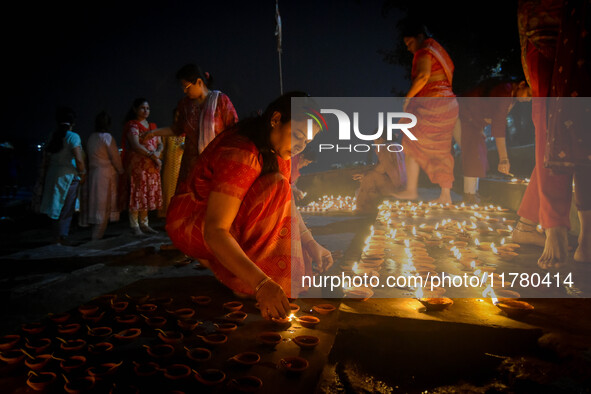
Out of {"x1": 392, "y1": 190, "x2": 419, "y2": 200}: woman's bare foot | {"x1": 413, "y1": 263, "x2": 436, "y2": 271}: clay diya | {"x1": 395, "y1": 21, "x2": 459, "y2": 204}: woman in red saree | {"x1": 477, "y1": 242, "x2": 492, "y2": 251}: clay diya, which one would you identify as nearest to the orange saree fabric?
{"x1": 395, "y1": 21, "x2": 459, "y2": 204}: woman in red saree

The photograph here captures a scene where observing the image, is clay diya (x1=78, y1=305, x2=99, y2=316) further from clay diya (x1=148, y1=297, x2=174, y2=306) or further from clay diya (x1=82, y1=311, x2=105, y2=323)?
clay diya (x1=148, y1=297, x2=174, y2=306)

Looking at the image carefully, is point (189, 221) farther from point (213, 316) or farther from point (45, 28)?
point (45, 28)

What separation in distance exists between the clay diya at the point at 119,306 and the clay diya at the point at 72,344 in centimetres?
36

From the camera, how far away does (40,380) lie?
137 centimetres

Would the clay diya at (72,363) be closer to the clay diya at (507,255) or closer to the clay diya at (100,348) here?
the clay diya at (100,348)

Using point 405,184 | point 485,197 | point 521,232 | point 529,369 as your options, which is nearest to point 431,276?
point 529,369

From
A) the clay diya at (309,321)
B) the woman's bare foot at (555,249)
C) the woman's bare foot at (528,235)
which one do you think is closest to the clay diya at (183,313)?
the clay diya at (309,321)

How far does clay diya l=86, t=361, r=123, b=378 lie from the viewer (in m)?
1.39

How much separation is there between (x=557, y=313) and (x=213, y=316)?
72.7 inches

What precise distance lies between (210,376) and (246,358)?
0.18 metres

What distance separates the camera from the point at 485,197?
22.5 feet

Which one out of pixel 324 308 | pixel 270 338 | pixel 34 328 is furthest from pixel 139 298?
pixel 324 308

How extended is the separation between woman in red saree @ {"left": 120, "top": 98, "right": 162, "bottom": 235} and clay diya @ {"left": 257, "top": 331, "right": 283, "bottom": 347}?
3.97 metres

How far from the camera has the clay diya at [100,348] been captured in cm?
159
